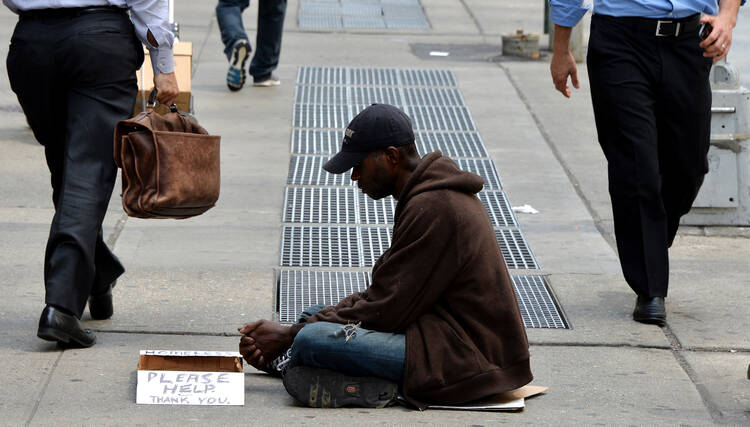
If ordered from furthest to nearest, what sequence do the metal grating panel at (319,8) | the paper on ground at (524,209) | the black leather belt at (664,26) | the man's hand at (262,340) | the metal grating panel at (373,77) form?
the metal grating panel at (319,8) < the metal grating panel at (373,77) < the paper on ground at (524,209) < the black leather belt at (664,26) < the man's hand at (262,340)

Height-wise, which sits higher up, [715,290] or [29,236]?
[715,290]

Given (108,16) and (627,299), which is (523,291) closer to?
(627,299)

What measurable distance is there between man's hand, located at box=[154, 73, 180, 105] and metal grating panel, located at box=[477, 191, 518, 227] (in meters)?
2.44

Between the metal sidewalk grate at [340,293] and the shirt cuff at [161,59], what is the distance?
114cm

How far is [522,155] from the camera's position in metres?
8.09

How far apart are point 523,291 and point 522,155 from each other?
2.72m

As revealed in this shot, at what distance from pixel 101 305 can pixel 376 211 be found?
2285 millimetres

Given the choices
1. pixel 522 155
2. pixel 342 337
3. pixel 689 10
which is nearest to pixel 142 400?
pixel 342 337

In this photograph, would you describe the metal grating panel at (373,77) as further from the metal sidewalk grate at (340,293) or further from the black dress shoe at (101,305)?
the black dress shoe at (101,305)

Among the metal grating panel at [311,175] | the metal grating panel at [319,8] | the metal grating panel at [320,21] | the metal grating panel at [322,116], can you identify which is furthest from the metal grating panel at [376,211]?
the metal grating panel at [319,8]

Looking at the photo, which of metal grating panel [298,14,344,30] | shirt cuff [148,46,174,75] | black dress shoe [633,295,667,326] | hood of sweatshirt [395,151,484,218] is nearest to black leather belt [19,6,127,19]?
shirt cuff [148,46,174,75]

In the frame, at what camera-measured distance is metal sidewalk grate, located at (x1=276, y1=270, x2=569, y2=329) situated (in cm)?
511

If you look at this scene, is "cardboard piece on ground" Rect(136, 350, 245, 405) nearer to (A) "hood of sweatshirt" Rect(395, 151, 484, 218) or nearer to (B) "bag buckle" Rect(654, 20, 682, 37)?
(A) "hood of sweatshirt" Rect(395, 151, 484, 218)

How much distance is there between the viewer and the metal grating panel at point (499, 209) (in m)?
6.62
